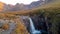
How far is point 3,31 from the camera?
1137cm

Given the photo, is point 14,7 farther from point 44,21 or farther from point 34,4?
point 44,21

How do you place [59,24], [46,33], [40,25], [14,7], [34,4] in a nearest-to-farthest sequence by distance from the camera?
[59,24], [46,33], [40,25], [14,7], [34,4]

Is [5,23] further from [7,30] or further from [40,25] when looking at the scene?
[40,25]

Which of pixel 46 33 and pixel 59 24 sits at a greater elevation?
pixel 59 24

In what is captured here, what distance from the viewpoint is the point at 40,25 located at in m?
24.1

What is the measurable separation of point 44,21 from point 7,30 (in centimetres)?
1221

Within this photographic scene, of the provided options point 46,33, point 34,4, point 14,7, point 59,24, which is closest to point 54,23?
point 59,24

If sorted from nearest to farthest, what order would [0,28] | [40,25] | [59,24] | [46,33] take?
1. [0,28]
2. [59,24]
3. [46,33]
4. [40,25]

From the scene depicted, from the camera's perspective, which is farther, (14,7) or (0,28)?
(14,7)

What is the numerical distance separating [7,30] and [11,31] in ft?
1.07

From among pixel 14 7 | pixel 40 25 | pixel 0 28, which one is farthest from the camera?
pixel 14 7

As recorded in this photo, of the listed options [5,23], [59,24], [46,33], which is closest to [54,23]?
[59,24]

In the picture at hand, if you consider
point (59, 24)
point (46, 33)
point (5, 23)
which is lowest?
point (46, 33)

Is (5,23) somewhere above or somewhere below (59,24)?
above
